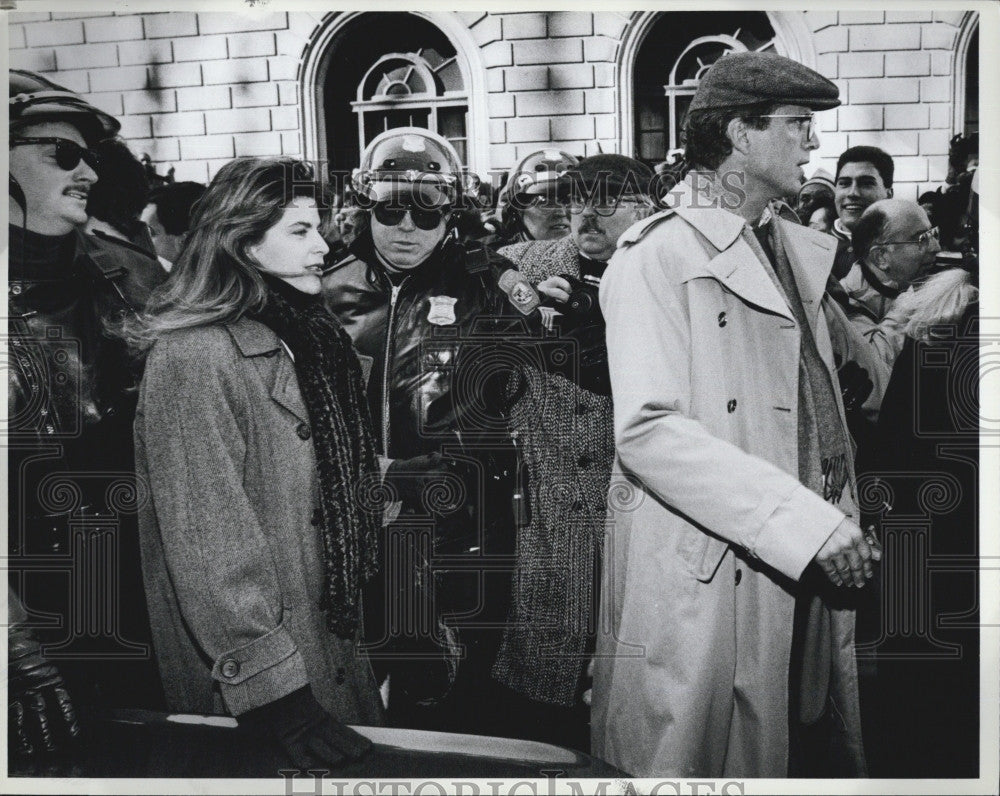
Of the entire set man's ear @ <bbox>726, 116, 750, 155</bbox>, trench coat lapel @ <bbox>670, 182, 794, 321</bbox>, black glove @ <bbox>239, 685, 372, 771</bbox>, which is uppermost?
man's ear @ <bbox>726, 116, 750, 155</bbox>

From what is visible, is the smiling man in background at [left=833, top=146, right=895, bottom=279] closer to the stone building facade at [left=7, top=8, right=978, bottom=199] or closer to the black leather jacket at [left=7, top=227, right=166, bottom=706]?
the stone building facade at [left=7, top=8, right=978, bottom=199]

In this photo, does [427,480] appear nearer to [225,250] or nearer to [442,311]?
[442,311]

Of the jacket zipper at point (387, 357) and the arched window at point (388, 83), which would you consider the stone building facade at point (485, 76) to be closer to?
the arched window at point (388, 83)

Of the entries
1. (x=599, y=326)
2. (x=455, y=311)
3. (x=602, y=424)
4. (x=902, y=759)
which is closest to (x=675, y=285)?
(x=599, y=326)

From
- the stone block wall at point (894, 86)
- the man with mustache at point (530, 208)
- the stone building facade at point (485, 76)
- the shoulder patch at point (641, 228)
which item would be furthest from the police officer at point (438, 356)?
the stone block wall at point (894, 86)

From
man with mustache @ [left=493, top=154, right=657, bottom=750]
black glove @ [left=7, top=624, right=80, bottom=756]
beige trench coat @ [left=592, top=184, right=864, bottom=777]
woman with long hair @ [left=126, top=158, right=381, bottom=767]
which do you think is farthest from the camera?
black glove @ [left=7, top=624, right=80, bottom=756]

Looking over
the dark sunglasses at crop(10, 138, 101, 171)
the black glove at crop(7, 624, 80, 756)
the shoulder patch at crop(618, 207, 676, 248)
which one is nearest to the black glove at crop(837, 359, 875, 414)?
the shoulder patch at crop(618, 207, 676, 248)

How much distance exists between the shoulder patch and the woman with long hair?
1.10 metres

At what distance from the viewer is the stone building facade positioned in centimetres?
386

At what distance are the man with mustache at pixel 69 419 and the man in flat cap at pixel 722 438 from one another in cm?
180

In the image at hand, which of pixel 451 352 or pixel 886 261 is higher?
pixel 886 261

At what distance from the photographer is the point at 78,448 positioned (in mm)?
3893

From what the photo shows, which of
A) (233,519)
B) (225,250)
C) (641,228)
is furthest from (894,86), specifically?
(233,519)

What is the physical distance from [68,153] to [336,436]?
58.3 inches
